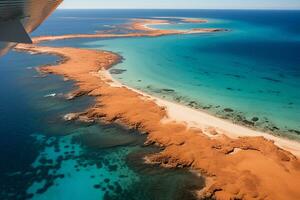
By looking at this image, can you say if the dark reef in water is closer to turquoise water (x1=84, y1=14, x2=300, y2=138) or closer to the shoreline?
turquoise water (x1=84, y1=14, x2=300, y2=138)

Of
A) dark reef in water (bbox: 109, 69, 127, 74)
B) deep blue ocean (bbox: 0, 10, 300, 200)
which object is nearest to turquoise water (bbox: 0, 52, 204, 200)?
deep blue ocean (bbox: 0, 10, 300, 200)

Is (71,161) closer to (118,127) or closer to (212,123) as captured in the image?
(118,127)

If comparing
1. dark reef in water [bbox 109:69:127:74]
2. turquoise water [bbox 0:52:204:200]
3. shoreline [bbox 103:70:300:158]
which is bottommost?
turquoise water [bbox 0:52:204:200]

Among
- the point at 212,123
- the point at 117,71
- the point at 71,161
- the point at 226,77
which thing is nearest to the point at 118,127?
the point at 71,161

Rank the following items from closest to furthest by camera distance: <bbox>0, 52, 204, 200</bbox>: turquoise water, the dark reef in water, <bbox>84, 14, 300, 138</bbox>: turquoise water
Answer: <bbox>0, 52, 204, 200</bbox>: turquoise water, <bbox>84, 14, 300, 138</bbox>: turquoise water, the dark reef in water

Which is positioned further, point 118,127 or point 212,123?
point 212,123
